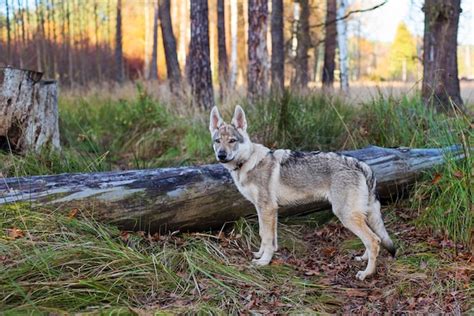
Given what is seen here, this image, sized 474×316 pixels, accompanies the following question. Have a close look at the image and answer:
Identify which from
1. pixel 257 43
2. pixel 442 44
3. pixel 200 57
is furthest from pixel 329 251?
pixel 200 57

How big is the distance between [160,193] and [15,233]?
1.37 meters

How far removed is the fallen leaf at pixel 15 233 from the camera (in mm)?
4207

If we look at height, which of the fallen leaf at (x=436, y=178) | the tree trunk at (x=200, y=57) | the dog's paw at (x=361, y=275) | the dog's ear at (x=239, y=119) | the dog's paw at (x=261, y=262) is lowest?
the dog's paw at (x=361, y=275)

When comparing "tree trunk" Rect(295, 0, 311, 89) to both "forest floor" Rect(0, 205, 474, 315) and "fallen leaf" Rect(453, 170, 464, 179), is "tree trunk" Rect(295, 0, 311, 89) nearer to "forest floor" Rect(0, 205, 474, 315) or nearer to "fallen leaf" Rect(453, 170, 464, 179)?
"fallen leaf" Rect(453, 170, 464, 179)

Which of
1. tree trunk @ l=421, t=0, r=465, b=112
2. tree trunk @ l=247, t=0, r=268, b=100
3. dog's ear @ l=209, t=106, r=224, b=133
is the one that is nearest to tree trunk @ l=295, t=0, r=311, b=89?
tree trunk @ l=247, t=0, r=268, b=100

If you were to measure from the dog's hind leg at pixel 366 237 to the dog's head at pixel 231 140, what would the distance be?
3.92 ft

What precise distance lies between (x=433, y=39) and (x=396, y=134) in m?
4.44

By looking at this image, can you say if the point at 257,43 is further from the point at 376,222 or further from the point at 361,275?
the point at 361,275

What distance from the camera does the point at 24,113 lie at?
22.8 ft

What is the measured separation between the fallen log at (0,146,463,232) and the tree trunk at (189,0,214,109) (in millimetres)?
5642

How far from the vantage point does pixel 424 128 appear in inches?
269

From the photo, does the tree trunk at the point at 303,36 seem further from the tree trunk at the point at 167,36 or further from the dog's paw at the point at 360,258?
the dog's paw at the point at 360,258

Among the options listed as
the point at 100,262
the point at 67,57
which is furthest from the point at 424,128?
the point at 67,57

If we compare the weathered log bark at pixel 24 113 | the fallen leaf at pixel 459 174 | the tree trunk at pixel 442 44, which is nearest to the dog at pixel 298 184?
the fallen leaf at pixel 459 174
